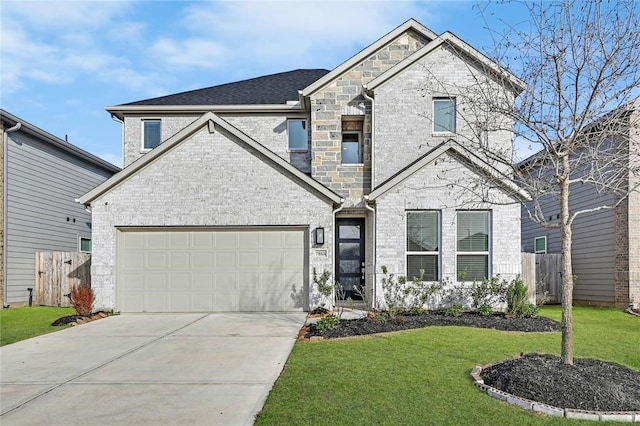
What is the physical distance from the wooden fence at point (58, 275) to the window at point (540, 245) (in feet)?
54.2

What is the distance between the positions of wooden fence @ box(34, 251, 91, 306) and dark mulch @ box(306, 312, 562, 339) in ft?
30.1

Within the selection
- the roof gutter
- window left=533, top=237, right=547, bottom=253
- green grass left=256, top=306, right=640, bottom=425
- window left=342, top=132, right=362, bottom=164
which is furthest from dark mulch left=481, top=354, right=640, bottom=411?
window left=533, top=237, right=547, bottom=253

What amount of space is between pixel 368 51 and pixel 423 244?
6151 millimetres

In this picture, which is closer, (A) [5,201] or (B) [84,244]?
(A) [5,201]

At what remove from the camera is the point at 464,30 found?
9.38 metres

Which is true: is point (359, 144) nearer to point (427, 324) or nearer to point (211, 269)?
point (211, 269)

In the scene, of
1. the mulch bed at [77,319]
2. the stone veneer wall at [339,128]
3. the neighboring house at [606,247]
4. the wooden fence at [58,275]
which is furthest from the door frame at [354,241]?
the wooden fence at [58,275]

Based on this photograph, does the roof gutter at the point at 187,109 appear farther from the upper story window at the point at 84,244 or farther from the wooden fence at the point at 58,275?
the upper story window at the point at 84,244

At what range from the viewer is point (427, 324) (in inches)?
435

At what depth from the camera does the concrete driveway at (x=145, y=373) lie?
5746 millimetres

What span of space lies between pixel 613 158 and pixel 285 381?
18.5ft

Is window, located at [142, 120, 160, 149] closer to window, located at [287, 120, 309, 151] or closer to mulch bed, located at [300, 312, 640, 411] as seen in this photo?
window, located at [287, 120, 309, 151]

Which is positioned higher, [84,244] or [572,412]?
[84,244]

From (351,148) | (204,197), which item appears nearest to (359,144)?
(351,148)
